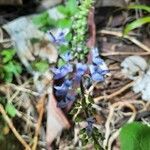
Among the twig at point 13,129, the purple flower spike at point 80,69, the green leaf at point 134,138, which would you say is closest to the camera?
the purple flower spike at point 80,69

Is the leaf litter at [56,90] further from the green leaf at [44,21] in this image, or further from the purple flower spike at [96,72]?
the purple flower spike at [96,72]

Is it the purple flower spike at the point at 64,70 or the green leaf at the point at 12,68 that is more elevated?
the purple flower spike at the point at 64,70

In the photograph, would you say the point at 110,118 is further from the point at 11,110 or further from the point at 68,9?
the point at 68,9

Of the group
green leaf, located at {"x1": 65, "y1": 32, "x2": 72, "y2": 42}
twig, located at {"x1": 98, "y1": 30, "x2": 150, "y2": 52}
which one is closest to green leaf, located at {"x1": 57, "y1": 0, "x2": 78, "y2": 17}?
twig, located at {"x1": 98, "y1": 30, "x2": 150, "y2": 52}

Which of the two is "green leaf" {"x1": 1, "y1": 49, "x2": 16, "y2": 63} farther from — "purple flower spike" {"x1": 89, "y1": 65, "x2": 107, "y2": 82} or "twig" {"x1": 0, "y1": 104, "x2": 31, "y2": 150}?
"purple flower spike" {"x1": 89, "y1": 65, "x2": 107, "y2": 82}

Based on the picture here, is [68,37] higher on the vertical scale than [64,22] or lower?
higher

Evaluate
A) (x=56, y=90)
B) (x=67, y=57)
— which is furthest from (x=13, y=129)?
(x=67, y=57)

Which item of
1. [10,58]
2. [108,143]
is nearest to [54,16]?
[10,58]

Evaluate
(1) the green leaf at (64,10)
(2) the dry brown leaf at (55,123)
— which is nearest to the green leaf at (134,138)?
(2) the dry brown leaf at (55,123)

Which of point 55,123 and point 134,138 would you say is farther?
point 55,123
